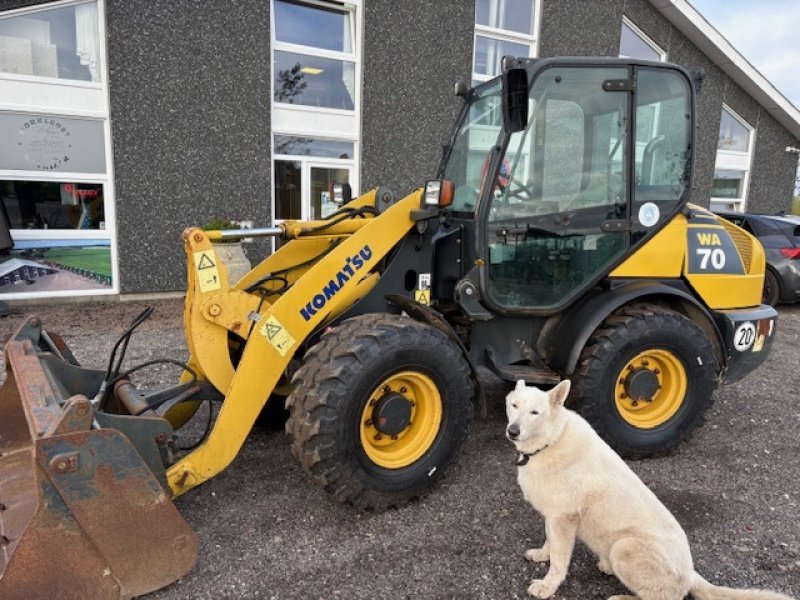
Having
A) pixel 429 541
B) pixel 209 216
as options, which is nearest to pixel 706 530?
pixel 429 541

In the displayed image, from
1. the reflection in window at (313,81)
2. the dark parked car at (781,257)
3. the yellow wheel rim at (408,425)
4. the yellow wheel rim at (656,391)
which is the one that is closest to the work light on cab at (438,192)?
the yellow wheel rim at (408,425)

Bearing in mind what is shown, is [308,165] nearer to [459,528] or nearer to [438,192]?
[438,192]

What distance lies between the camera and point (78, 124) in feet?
28.0

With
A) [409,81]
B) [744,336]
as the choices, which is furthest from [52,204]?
[744,336]

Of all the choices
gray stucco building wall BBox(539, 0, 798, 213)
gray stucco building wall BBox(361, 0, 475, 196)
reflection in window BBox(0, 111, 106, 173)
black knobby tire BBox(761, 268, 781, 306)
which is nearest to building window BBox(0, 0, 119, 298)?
reflection in window BBox(0, 111, 106, 173)

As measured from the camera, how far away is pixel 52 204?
859 centimetres

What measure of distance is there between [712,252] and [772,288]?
24.4ft

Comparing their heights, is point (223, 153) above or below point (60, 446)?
above

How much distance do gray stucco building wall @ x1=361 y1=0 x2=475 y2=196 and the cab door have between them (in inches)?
282

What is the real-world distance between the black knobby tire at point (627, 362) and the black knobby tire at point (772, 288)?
7737 millimetres

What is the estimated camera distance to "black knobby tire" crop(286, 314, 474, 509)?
2.82 metres

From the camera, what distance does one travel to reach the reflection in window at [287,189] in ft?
33.2

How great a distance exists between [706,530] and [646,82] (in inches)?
111

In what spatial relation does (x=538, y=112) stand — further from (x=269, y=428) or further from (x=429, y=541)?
(x=269, y=428)
